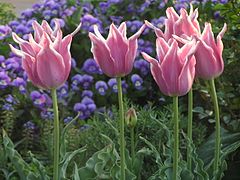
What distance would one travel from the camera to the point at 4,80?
3.93 metres

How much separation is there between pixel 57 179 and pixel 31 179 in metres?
0.27

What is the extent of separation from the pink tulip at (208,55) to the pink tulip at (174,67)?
11 centimetres

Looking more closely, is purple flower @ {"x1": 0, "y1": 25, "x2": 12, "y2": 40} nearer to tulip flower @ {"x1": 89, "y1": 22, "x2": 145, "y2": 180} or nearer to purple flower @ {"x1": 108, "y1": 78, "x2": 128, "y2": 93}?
purple flower @ {"x1": 108, "y1": 78, "x2": 128, "y2": 93}

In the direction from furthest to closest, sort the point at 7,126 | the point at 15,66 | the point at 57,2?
the point at 57,2 → the point at 15,66 → the point at 7,126

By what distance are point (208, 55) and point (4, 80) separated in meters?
2.24

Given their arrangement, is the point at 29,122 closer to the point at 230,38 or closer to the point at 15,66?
the point at 15,66

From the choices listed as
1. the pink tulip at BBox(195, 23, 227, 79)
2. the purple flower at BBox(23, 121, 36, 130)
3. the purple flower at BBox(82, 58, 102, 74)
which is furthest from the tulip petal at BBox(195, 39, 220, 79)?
the purple flower at BBox(82, 58, 102, 74)

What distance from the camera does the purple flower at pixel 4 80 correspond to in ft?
12.8

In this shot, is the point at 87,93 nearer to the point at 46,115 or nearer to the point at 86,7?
the point at 46,115

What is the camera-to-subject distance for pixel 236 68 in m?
3.31

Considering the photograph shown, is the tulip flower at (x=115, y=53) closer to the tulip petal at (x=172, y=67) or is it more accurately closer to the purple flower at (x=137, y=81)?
the tulip petal at (x=172, y=67)

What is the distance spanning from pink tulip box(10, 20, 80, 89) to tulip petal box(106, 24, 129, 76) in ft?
0.41

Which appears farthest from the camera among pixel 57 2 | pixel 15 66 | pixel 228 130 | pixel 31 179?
pixel 57 2

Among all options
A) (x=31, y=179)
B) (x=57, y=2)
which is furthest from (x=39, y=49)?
(x=57, y=2)
